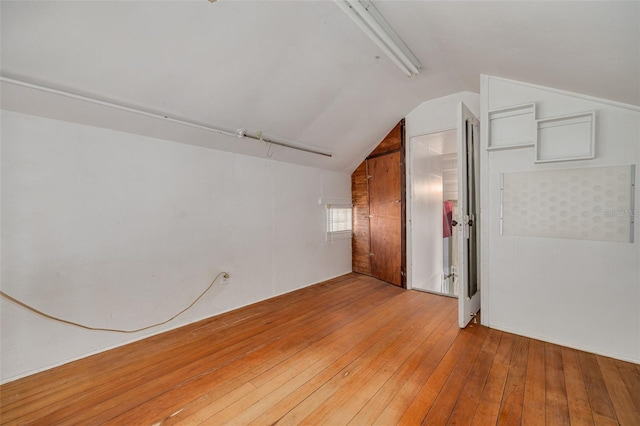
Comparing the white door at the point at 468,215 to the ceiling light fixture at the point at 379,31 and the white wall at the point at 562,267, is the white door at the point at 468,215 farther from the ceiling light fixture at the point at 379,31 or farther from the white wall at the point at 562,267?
the ceiling light fixture at the point at 379,31

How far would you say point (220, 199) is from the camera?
3199mm

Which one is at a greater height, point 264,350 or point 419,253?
point 419,253

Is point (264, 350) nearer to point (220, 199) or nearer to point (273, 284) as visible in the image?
point (273, 284)

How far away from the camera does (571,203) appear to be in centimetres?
236

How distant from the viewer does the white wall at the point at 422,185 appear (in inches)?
146

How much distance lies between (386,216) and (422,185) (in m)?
0.79

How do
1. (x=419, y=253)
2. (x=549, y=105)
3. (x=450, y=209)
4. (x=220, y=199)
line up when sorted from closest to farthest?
(x=549, y=105) → (x=220, y=199) → (x=419, y=253) → (x=450, y=209)

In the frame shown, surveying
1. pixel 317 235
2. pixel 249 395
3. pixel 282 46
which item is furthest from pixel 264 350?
pixel 282 46

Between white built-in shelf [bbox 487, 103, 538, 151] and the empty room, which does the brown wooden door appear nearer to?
the empty room

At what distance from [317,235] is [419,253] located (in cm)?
174

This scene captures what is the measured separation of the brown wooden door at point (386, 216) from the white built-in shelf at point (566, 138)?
6.29 feet

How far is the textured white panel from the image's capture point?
215 cm

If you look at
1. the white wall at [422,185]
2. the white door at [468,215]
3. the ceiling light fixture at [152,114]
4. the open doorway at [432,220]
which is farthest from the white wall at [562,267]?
the ceiling light fixture at [152,114]

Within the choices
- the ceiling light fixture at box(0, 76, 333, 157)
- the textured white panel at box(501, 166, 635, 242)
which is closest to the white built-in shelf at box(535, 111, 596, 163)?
the textured white panel at box(501, 166, 635, 242)
